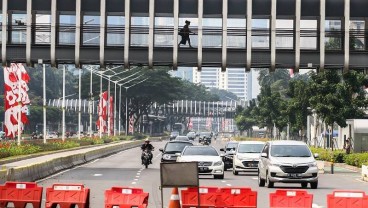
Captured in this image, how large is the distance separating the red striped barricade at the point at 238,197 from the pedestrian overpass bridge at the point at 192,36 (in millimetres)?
25389

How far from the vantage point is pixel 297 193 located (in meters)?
22.1

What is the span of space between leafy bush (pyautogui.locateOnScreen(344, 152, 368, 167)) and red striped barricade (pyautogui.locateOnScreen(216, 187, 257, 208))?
31603mm

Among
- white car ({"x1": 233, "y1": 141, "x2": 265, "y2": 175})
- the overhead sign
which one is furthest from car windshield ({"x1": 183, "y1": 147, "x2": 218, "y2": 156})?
the overhead sign

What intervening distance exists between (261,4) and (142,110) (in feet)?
420

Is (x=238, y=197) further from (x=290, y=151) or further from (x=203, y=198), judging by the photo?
(x=290, y=151)

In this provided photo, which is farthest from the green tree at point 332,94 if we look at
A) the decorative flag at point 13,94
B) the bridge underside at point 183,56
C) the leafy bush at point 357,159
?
the bridge underside at point 183,56

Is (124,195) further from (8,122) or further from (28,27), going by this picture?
(8,122)

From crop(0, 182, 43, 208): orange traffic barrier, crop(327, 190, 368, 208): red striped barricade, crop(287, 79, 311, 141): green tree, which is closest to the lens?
crop(327, 190, 368, 208): red striped barricade

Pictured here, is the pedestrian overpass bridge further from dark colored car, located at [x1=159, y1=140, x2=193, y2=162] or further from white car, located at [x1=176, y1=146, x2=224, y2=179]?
white car, located at [x1=176, y1=146, x2=224, y2=179]

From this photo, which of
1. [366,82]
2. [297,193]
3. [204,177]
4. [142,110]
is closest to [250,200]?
[297,193]

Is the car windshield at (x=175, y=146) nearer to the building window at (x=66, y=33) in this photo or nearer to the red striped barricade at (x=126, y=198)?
the building window at (x=66, y=33)

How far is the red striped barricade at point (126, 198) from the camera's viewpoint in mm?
21500

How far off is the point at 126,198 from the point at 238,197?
2.46 meters

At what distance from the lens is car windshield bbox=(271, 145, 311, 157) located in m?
37.1
